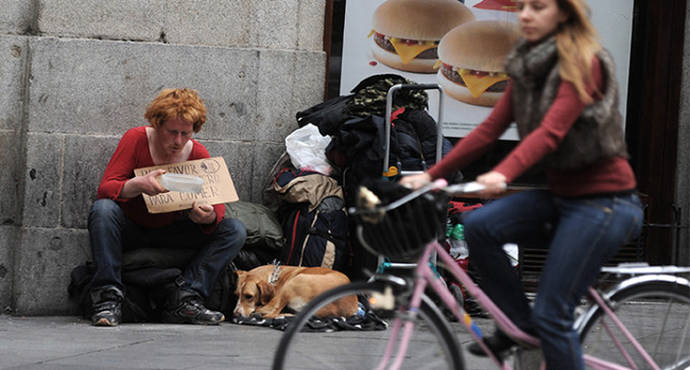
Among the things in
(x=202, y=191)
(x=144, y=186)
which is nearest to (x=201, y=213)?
(x=202, y=191)

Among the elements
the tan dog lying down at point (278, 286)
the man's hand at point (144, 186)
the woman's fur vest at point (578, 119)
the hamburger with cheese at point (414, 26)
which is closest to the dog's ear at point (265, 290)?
the tan dog lying down at point (278, 286)

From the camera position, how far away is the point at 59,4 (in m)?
6.78

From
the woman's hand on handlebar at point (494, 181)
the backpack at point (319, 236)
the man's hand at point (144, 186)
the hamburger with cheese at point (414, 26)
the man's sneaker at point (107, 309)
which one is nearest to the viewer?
the woman's hand on handlebar at point (494, 181)

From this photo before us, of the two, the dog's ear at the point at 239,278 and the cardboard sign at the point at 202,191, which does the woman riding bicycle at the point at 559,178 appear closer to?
the cardboard sign at the point at 202,191

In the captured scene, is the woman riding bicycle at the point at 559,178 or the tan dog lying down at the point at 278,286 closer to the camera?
the woman riding bicycle at the point at 559,178

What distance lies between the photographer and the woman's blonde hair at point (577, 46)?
304cm

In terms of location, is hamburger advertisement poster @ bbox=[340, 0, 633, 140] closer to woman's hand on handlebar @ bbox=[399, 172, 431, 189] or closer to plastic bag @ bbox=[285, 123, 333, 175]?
plastic bag @ bbox=[285, 123, 333, 175]

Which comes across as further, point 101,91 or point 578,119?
point 101,91

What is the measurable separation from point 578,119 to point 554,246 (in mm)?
453

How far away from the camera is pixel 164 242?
618 cm

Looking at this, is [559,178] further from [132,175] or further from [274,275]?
[132,175]

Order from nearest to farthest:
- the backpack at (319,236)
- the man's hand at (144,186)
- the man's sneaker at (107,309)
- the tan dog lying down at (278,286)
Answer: the man's hand at (144,186) → the man's sneaker at (107,309) → the tan dog lying down at (278,286) → the backpack at (319,236)

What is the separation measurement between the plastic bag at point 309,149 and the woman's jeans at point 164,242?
74 centimetres

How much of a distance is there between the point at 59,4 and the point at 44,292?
2170mm
